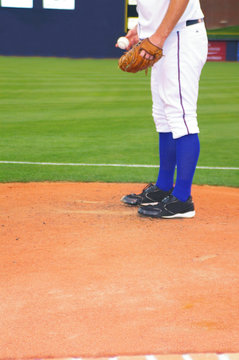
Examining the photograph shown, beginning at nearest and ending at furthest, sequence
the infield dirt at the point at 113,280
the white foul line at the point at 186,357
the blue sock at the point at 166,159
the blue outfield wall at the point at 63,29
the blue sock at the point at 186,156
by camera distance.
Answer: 1. the white foul line at the point at 186,357
2. the infield dirt at the point at 113,280
3. the blue sock at the point at 186,156
4. the blue sock at the point at 166,159
5. the blue outfield wall at the point at 63,29

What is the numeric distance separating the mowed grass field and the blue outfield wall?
1599 centimetres

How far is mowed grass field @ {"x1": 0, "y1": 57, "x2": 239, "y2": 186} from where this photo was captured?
16.7ft

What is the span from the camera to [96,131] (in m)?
7.49

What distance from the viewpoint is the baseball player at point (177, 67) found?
10.8 feet

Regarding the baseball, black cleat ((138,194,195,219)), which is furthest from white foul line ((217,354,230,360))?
the baseball

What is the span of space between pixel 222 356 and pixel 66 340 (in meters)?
0.52

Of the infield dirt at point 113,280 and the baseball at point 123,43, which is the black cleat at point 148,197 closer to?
the infield dirt at point 113,280

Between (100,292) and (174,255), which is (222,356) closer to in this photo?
(100,292)

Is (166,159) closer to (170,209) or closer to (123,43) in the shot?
(170,209)

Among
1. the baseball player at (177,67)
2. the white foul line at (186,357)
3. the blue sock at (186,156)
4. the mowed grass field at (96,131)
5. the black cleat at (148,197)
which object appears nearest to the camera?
the white foul line at (186,357)

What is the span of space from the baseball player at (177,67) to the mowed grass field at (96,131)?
1.33 metres

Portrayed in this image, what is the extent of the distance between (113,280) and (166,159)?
143 cm

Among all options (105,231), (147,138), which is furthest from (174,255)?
(147,138)

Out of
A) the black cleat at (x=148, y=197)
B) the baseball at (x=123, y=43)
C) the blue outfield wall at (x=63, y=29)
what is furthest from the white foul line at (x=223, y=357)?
the blue outfield wall at (x=63, y=29)
